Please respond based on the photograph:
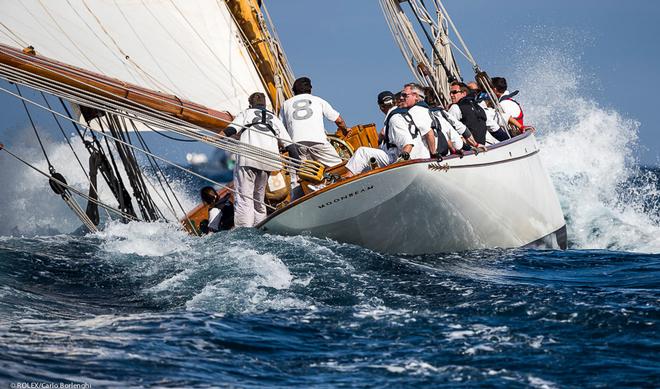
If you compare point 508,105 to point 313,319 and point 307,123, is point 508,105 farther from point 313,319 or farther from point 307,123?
point 313,319

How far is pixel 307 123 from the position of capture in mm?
11852

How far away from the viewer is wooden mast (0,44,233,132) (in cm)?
1110

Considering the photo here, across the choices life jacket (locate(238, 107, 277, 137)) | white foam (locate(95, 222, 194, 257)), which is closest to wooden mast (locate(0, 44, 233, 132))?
life jacket (locate(238, 107, 277, 137))

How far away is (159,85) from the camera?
14.1m

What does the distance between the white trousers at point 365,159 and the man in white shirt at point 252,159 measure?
0.72 meters

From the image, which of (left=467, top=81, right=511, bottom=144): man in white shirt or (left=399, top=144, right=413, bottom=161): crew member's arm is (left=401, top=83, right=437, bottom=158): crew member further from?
(left=467, top=81, right=511, bottom=144): man in white shirt

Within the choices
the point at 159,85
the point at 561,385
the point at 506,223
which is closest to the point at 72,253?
the point at 159,85

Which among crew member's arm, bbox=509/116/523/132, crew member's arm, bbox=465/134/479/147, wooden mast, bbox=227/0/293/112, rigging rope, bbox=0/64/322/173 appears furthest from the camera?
wooden mast, bbox=227/0/293/112

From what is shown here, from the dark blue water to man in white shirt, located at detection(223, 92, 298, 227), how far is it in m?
0.64

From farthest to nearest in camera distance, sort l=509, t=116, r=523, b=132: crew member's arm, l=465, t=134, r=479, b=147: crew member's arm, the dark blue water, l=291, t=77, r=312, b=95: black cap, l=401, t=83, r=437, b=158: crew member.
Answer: l=509, t=116, r=523, b=132: crew member's arm < l=291, t=77, r=312, b=95: black cap < l=465, t=134, r=479, b=147: crew member's arm < l=401, t=83, r=437, b=158: crew member < the dark blue water

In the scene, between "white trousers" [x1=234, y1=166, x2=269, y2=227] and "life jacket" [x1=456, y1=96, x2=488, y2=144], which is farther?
"life jacket" [x1=456, y1=96, x2=488, y2=144]

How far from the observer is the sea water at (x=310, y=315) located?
20.0 ft

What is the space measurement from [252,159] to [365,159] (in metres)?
1.14

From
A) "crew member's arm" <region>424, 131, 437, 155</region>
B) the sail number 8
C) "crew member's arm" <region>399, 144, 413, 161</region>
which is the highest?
the sail number 8
